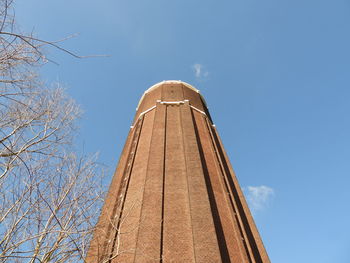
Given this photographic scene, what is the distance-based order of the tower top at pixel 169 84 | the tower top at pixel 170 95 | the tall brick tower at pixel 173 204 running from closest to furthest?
the tall brick tower at pixel 173 204 < the tower top at pixel 170 95 < the tower top at pixel 169 84

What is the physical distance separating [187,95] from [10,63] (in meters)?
16.2

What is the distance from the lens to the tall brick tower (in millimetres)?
8398

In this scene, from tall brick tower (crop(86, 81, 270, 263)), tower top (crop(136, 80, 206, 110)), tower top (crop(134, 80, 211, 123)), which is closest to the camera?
tall brick tower (crop(86, 81, 270, 263))

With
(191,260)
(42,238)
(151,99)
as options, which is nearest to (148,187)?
(191,260)

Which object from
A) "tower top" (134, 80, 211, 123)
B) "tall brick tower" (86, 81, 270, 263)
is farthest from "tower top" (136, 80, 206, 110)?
"tall brick tower" (86, 81, 270, 263)

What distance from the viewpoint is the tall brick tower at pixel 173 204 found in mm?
8398

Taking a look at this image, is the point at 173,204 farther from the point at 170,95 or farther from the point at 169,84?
the point at 169,84

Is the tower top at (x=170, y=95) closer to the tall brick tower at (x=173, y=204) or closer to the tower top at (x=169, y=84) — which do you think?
the tower top at (x=169, y=84)

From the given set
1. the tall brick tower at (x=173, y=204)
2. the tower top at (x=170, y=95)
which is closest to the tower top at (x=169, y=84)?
the tower top at (x=170, y=95)

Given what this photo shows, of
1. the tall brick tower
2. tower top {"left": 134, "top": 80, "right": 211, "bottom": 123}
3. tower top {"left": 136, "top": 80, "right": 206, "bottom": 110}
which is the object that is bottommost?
the tall brick tower

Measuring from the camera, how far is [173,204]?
10312 mm

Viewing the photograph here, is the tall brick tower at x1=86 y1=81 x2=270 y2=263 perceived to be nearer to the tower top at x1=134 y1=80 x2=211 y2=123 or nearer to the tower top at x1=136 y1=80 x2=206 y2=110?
the tower top at x1=134 y1=80 x2=211 y2=123

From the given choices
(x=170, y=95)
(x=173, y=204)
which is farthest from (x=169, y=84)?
A: (x=173, y=204)

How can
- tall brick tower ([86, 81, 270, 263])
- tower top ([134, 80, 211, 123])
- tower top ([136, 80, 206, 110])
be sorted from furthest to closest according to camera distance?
tower top ([136, 80, 206, 110]) → tower top ([134, 80, 211, 123]) → tall brick tower ([86, 81, 270, 263])
